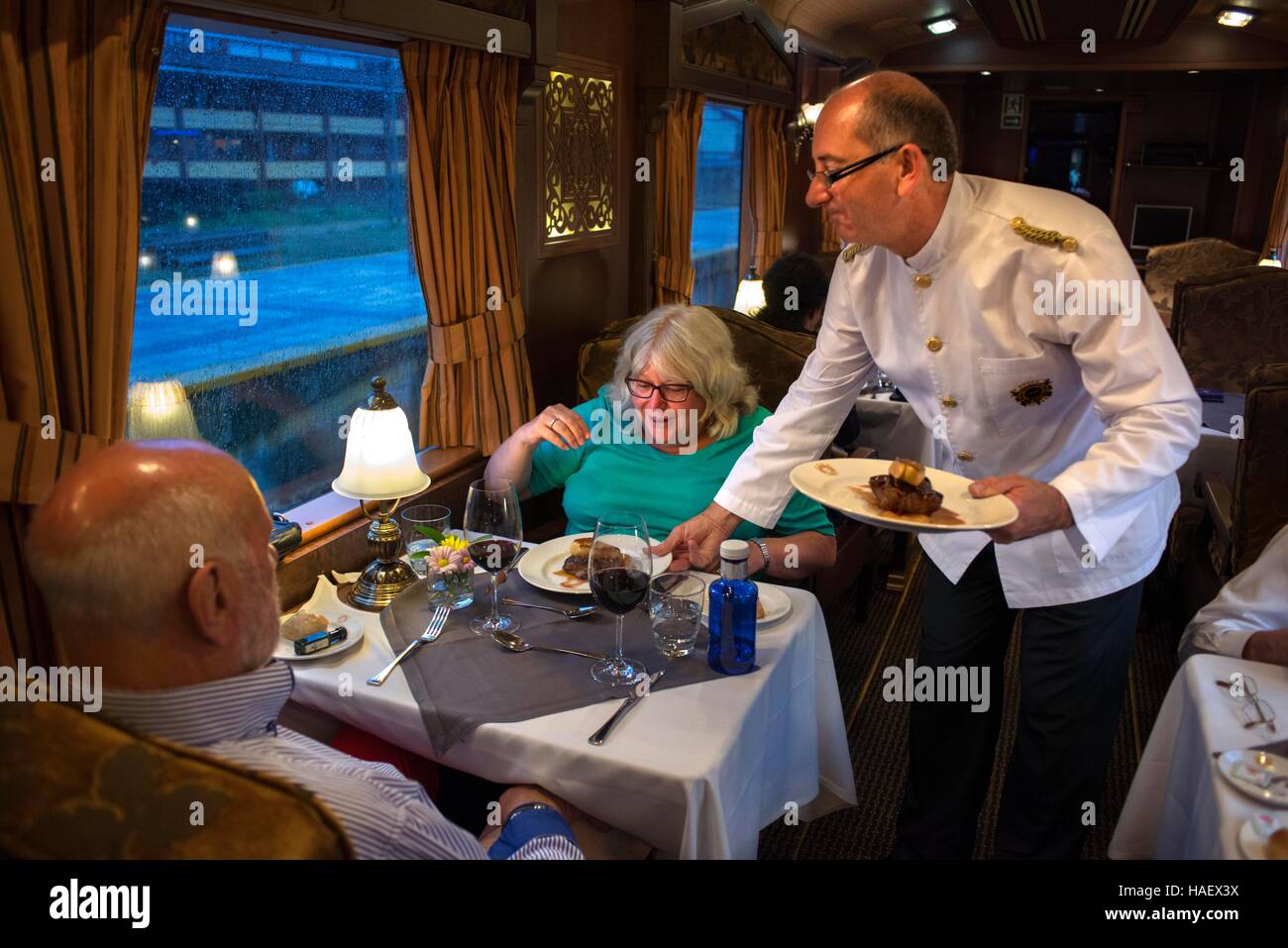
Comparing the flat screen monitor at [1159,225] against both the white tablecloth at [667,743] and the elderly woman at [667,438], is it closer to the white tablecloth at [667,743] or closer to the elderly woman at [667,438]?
the elderly woman at [667,438]

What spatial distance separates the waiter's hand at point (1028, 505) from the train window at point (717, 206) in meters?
4.50

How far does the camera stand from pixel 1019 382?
2.10 meters

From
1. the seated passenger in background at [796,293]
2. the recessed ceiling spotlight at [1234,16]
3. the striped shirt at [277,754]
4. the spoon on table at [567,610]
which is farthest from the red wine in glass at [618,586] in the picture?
the recessed ceiling spotlight at [1234,16]

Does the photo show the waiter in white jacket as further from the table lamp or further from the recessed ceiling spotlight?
the recessed ceiling spotlight

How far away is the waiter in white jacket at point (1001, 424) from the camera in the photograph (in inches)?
74.1

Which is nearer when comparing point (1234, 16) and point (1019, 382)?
point (1019, 382)

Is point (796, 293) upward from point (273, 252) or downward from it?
downward

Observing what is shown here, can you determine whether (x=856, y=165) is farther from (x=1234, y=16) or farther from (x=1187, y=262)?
(x=1234, y=16)

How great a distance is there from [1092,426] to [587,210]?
2538 millimetres

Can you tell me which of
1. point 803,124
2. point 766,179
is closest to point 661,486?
point 766,179

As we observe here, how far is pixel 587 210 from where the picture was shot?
417 centimetres

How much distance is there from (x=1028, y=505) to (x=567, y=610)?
3.14 feet
